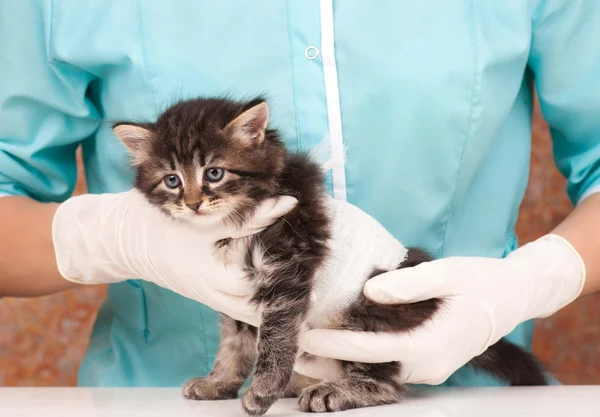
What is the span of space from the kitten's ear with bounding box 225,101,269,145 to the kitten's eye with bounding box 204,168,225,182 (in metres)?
0.08

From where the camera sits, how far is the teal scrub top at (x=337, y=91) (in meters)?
1.88

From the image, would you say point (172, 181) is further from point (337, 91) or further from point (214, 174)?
point (337, 91)

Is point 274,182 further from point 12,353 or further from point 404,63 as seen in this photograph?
point 12,353

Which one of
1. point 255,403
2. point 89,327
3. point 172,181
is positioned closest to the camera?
point 255,403

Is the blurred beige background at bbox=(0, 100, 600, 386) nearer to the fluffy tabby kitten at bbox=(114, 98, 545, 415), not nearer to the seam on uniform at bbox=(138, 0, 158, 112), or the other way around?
the seam on uniform at bbox=(138, 0, 158, 112)

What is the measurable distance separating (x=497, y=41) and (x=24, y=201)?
1303 millimetres

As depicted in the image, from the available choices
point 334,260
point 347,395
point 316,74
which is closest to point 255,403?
point 347,395

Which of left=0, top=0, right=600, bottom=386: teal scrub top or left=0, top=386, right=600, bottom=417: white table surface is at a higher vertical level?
left=0, top=0, right=600, bottom=386: teal scrub top

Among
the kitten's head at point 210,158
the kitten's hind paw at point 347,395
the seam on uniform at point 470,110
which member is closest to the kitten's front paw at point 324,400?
the kitten's hind paw at point 347,395

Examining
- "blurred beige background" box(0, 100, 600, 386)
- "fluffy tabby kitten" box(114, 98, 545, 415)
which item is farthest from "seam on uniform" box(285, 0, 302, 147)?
"blurred beige background" box(0, 100, 600, 386)

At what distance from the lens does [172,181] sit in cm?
160

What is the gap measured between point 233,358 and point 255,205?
1.36 ft

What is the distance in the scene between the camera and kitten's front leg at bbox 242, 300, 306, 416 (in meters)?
1.50

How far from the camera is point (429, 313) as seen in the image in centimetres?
169
